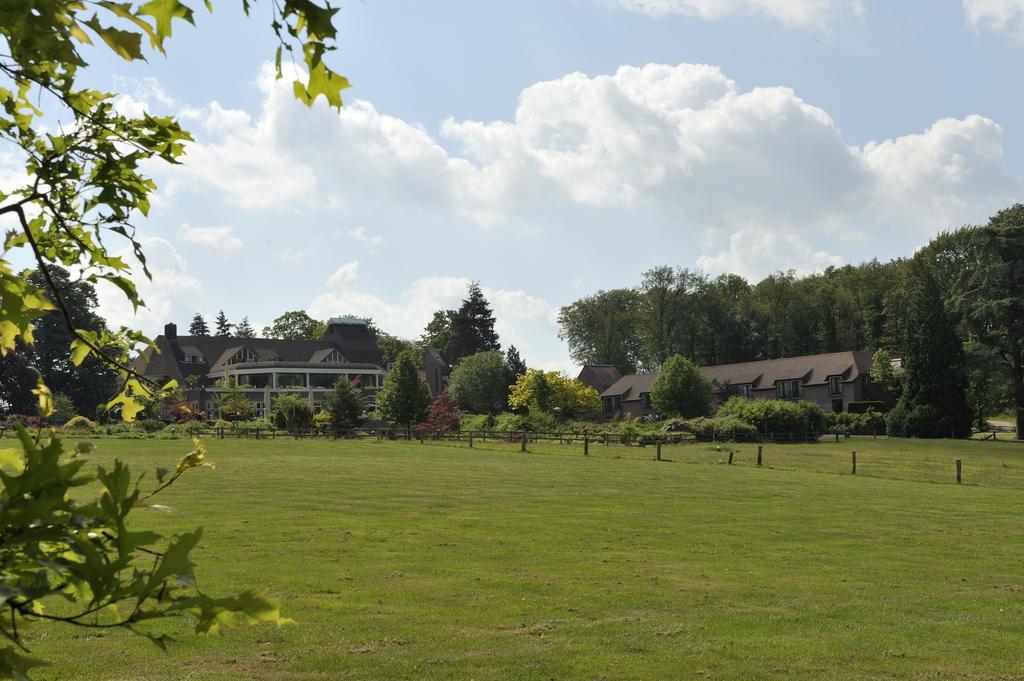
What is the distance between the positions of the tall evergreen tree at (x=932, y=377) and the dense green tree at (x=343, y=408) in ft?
160

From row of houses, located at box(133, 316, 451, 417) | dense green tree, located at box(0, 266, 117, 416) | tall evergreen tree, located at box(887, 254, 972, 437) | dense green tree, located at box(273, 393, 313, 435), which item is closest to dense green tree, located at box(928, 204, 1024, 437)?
tall evergreen tree, located at box(887, 254, 972, 437)

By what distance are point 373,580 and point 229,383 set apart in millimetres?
79119

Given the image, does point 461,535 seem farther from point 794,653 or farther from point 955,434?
point 955,434

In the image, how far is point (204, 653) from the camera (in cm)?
994

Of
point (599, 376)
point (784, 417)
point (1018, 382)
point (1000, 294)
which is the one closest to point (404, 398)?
point (784, 417)

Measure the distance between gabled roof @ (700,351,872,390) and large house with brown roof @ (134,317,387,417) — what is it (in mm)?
42300

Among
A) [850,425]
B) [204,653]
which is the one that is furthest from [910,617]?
[850,425]

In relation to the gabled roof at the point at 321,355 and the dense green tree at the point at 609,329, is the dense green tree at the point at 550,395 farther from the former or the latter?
the dense green tree at the point at 609,329

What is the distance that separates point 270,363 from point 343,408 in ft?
99.5

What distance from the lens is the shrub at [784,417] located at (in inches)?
3049

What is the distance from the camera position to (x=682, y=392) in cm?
9031

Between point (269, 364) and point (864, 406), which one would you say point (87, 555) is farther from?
point (864, 406)

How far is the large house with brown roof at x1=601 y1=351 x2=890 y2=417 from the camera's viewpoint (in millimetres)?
98312

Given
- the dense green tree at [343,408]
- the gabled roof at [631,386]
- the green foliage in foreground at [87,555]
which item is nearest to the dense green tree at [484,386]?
the gabled roof at [631,386]
